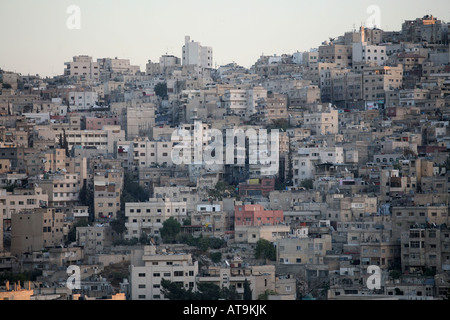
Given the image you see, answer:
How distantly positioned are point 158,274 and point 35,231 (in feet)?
15.5

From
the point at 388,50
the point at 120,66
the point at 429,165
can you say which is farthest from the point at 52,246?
the point at 120,66

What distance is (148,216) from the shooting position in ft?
83.0

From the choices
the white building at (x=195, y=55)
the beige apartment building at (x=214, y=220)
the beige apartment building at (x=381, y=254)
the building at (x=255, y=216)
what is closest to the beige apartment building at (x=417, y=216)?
the beige apartment building at (x=381, y=254)

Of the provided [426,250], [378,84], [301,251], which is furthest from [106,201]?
[378,84]

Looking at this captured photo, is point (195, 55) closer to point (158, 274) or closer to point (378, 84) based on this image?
point (378, 84)

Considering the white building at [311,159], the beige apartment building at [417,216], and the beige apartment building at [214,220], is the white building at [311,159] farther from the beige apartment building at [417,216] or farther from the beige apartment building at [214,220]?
the beige apartment building at [417,216]

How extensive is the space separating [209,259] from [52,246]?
3818 millimetres

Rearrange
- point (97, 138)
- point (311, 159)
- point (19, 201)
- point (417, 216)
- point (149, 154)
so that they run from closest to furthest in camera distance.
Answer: point (417, 216) < point (19, 201) < point (311, 159) < point (149, 154) < point (97, 138)

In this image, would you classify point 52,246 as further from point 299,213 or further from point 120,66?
point 120,66

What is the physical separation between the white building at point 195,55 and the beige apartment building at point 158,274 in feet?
88.8

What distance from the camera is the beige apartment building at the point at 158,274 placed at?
66.9 feet

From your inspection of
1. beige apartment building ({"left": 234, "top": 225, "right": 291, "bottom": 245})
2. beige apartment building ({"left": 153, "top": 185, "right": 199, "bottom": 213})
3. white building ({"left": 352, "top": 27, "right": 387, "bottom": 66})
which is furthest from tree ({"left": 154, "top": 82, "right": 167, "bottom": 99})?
beige apartment building ({"left": 234, "top": 225, "right": 291, "bottom": 245})

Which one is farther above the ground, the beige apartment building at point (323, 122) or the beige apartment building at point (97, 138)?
the beige apartment building at point (323, 122)
